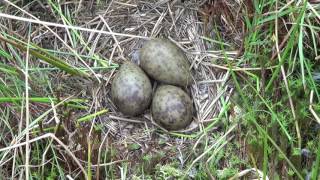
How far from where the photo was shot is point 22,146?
2.66 meters

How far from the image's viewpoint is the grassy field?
102 inches

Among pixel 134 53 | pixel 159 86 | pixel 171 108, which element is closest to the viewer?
pixel 171 108

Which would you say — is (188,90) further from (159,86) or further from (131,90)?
(131,90)

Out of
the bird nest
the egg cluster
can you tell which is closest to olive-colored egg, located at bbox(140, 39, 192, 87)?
the egg cluster

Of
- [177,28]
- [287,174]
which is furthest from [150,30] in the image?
[287,174]

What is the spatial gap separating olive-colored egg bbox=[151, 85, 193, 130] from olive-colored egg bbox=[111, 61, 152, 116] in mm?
63

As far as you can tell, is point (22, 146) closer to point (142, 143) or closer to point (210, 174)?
point (142, 143)

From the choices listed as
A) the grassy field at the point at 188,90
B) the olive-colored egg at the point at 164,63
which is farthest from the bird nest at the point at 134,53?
the olive-colored egg at the point at 164,63

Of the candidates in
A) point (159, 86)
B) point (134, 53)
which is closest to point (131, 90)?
point (159, 86)

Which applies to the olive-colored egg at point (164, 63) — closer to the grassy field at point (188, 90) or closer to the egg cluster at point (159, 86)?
the egg cluster at point (159, 86)

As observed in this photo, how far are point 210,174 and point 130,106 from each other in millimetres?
630

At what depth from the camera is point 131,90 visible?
290 centimetres

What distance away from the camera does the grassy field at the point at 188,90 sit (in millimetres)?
2590

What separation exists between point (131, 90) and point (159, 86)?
0.19m
